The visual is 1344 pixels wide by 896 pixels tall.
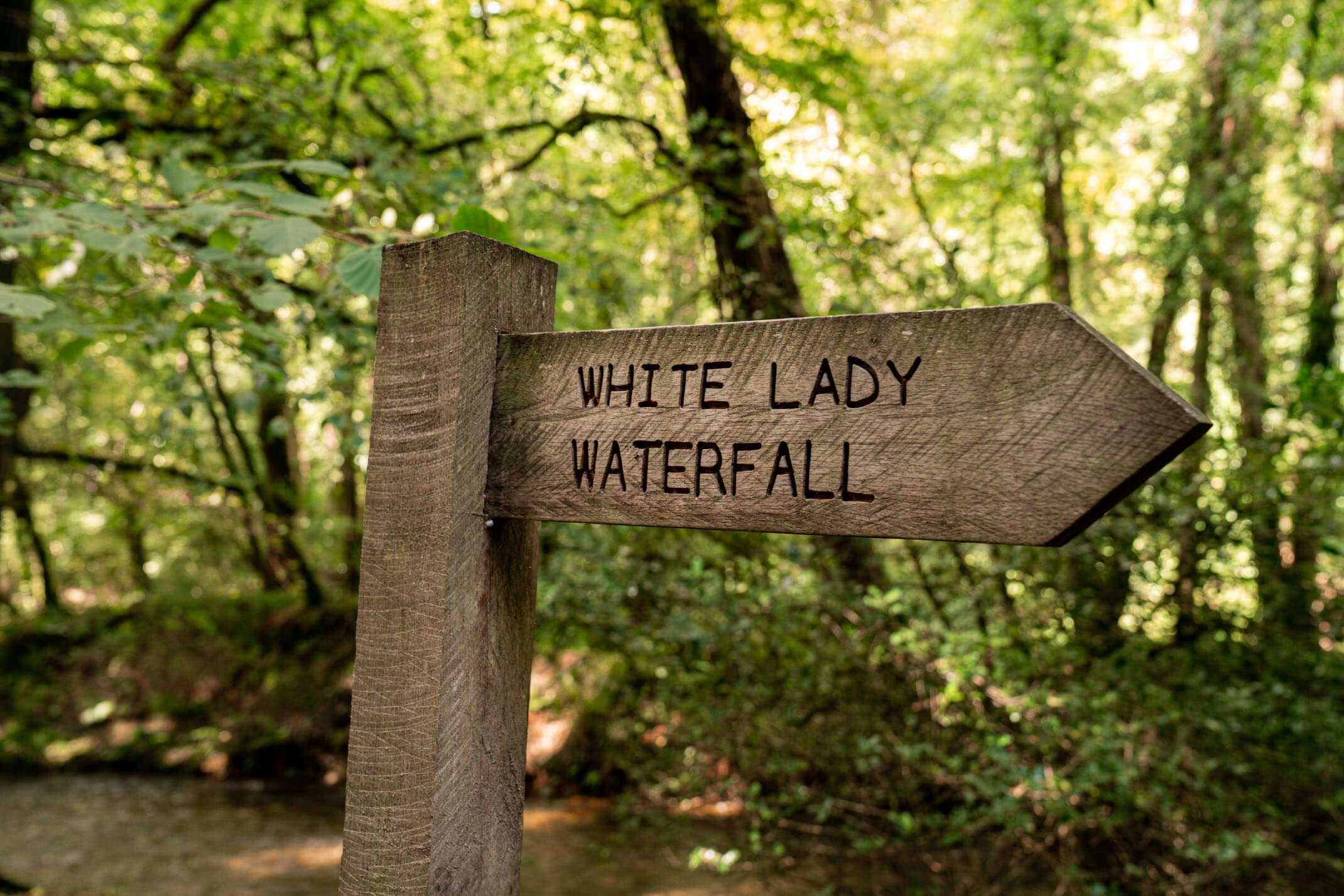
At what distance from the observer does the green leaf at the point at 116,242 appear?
5.98 ft

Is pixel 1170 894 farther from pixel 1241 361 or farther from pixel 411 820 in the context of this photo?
pixel 411 820

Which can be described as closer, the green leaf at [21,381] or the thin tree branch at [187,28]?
the green leaf at [21,381]

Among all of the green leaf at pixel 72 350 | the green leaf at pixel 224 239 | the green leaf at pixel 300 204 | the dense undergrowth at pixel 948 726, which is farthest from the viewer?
the dense undergrowth at pixel 948 726

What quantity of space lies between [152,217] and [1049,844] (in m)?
3.82

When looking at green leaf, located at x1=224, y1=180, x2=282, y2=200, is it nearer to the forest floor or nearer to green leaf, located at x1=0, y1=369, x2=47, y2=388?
green leaf, located at x1=0, y1=369, x2=47, y2=388

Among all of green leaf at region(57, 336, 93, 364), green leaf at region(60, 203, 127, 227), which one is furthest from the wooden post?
green leaf at region(57, 336, 93, 364)

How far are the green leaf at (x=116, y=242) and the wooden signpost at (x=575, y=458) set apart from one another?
84 cm

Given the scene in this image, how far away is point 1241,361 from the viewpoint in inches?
184

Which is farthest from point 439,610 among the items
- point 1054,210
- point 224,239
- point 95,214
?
point 1054,210

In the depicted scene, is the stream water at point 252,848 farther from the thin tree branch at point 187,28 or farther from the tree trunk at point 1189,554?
the thin tree branch at point 187,28

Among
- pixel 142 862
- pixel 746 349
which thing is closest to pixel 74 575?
pixel 142 862

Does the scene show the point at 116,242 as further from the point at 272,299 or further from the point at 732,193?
the point at 732,193

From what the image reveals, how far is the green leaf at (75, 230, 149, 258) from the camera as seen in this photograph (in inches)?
71.8

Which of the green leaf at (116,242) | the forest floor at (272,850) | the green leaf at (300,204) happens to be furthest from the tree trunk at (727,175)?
the forest floor at (272,850)
